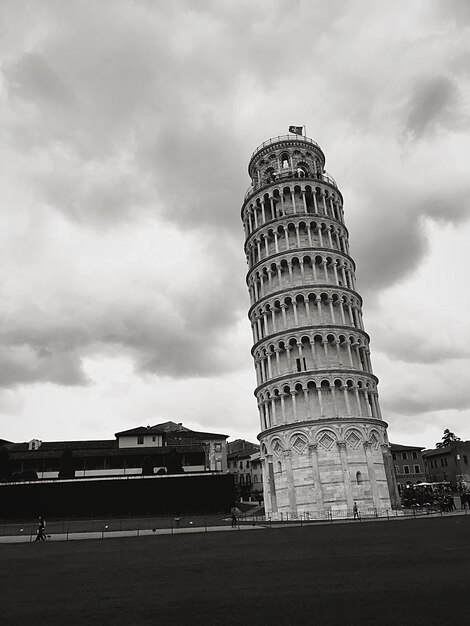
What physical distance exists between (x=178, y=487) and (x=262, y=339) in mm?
21800

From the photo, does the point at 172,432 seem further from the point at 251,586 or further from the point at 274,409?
the point at 251,586

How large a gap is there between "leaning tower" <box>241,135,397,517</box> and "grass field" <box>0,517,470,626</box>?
2545 cm

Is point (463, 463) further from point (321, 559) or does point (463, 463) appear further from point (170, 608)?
point (170, 608)

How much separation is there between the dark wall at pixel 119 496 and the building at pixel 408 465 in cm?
5406

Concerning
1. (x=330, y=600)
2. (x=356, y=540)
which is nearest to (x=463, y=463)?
(x=356, y=540)

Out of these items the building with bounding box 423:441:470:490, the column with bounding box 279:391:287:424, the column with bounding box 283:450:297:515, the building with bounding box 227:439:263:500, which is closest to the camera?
the column with bounding box 283:450:297:515

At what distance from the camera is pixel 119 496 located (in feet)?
194

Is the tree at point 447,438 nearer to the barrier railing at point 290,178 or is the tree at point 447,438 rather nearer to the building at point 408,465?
the building at point 408,465

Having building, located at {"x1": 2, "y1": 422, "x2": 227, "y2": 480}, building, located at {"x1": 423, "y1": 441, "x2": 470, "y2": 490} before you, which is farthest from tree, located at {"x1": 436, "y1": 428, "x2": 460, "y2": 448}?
building, located at {"x1": 2, "y1": 422, "x2": 227, "y2": 480}

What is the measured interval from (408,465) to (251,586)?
3894 inches

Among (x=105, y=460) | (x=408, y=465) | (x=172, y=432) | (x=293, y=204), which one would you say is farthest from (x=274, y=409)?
(x=408, y=465)

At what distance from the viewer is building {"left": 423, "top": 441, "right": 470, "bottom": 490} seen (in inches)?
3939

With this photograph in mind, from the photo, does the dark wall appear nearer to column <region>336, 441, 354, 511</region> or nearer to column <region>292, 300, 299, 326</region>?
column <region>336, 441, 354, 511</region>

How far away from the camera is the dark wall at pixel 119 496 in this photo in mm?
58219
